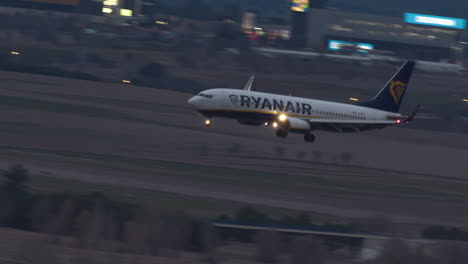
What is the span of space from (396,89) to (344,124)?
11844 millimetres

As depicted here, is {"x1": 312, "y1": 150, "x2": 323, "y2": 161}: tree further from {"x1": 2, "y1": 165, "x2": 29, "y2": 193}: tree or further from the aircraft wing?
{"x1": 2, "y1": 165, "x2": 29, "y2": 193}: tree

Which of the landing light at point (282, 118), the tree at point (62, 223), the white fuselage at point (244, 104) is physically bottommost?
the tree at point (62, 223)

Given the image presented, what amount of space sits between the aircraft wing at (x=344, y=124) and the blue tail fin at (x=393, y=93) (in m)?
4.00

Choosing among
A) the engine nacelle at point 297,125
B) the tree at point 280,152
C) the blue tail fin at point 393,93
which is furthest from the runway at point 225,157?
the engine nacelle at point 297,125

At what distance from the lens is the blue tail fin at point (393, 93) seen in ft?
340

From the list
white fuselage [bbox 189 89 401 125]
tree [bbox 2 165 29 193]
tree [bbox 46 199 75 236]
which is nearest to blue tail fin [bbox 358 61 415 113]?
white fuselage [bbox 189 89 401 125]

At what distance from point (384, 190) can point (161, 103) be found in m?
60.1

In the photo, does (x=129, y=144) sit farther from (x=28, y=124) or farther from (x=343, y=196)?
(x=343, y=196)

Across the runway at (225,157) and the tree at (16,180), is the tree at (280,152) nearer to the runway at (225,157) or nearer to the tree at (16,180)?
the runway at (225,157)

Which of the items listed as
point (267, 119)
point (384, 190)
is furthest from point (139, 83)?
point (267, 119)

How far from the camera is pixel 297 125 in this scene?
301ft

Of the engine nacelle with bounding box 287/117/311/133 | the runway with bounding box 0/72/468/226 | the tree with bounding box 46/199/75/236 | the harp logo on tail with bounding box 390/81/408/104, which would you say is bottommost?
the runway with bounding box 0/72/468/226

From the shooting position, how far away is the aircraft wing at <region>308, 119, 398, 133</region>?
94.2 meters

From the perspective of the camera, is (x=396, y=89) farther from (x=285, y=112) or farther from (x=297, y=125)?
(x=285, y=112)
